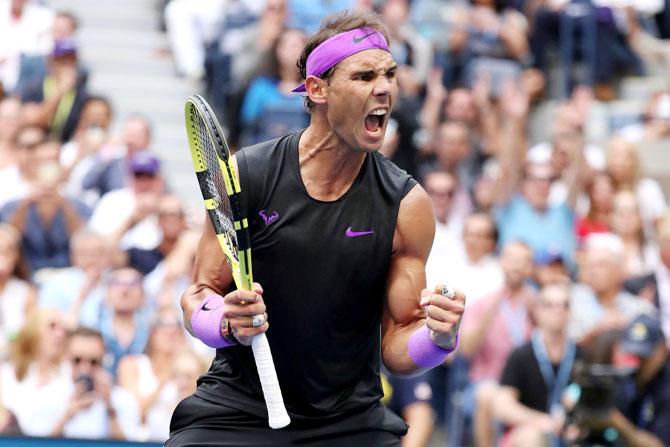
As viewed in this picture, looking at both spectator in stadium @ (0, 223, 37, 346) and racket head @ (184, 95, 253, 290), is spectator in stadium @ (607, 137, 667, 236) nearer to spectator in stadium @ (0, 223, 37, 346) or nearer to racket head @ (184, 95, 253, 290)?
spectator in stadium @ (0, 223, 37, 346)

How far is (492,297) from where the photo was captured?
30.2 ft

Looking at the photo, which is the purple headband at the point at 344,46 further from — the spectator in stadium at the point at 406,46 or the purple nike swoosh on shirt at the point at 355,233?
the spectator in stadium at the point at 406,46

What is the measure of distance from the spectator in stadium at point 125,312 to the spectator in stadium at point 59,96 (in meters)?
2.11

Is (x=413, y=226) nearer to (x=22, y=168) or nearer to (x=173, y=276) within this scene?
(x=173, y=276)

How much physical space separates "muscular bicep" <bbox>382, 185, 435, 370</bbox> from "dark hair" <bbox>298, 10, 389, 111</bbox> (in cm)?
51

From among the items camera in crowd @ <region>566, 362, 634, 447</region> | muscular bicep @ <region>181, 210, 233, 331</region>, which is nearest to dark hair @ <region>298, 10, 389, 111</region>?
muscular bicep @ <region>181, 210, 233, 331</region>

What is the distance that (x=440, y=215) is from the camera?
10.2 meters

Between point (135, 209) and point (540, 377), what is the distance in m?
3.04

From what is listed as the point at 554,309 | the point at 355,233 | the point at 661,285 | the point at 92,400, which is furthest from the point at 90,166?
the point at 355,233

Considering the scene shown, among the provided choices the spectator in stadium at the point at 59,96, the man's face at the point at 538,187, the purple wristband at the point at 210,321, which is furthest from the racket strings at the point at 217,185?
the spectator in stadium at the point at 59,96

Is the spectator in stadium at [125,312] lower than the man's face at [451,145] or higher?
lower

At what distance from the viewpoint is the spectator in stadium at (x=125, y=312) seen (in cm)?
881

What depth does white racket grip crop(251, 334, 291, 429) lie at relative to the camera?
4582mm

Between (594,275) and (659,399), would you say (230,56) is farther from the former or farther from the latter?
(659,399)
